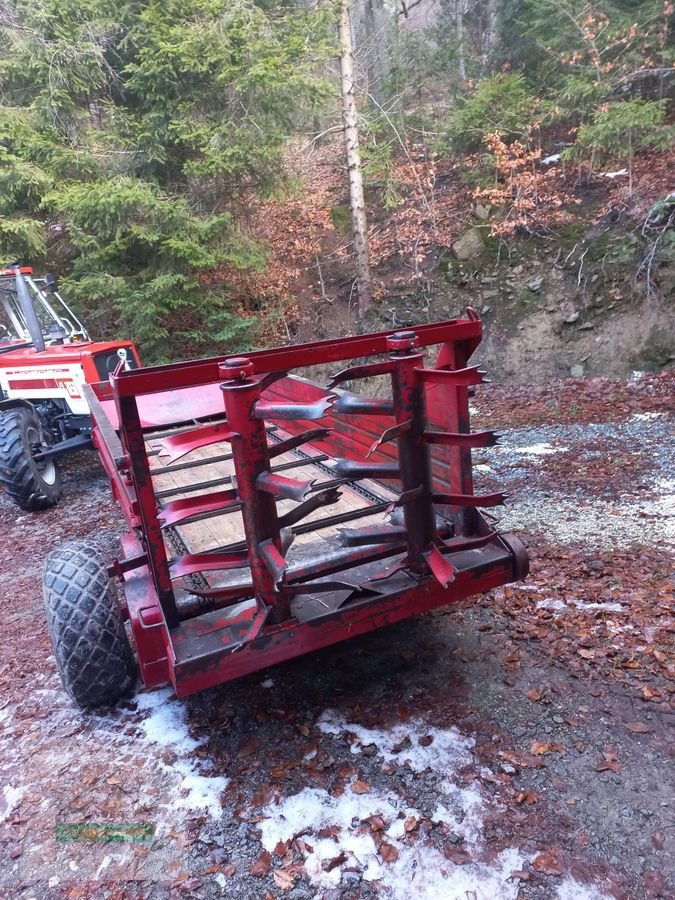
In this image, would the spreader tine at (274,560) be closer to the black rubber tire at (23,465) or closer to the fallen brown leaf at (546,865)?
the fallen brown leaf at (546,865)

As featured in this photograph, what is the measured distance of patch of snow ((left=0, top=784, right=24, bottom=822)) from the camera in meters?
2.71

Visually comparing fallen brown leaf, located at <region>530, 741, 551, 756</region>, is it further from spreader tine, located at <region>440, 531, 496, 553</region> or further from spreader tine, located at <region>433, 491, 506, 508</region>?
spreader tine, located at <region>433, 491, 506, 508</region>

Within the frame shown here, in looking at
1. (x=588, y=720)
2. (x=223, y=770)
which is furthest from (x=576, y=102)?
(x=223, y=770)

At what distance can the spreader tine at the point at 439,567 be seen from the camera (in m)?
2.75

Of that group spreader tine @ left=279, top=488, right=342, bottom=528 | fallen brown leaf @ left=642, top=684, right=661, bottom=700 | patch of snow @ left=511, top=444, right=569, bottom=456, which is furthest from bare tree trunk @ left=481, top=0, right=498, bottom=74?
fallen brown leaf @ left=642, top=684, right=661, bottom=700

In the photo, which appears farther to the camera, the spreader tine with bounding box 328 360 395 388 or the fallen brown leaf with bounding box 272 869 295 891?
the spreader tine with bounding box 328 360 395 388

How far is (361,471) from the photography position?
2750 millimetres

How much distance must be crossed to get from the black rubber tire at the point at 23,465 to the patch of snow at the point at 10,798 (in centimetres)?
441

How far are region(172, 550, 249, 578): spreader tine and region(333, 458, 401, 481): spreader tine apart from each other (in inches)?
22.9

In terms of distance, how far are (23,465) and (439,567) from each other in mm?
5515

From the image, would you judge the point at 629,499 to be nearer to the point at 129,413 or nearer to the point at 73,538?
the point at 129,413

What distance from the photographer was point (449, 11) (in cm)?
1488

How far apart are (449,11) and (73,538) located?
51.9 feet

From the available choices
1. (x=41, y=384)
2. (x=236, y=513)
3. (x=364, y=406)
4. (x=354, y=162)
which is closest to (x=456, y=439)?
(x=364, y=406)
